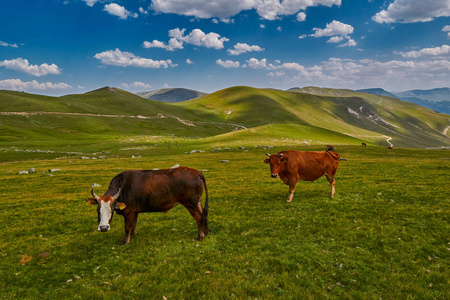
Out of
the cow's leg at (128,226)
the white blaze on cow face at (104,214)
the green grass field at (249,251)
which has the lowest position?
the green grass field at (249,251)

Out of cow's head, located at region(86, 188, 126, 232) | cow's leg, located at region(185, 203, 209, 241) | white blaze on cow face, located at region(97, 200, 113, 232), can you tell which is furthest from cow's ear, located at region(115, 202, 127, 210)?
cow's leg, located at region(185, 203, 209, 241)

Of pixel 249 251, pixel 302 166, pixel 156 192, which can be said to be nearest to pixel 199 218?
pixel 156 192

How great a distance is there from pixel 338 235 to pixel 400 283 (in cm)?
369

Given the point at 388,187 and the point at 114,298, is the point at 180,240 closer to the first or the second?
the point at 114,298

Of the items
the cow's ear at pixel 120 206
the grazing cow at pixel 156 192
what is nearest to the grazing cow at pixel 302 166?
the grazing cow at pixel 156 192

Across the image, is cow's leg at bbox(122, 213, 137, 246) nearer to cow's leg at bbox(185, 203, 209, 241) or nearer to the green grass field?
the green grass field

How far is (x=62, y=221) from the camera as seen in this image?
15516 millimetres

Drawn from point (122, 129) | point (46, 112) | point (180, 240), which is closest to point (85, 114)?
point (46, 112)

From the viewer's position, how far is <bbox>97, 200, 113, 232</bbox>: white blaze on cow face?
391 inches

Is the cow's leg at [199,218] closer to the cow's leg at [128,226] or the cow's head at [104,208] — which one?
the cow's leg at [128,226]

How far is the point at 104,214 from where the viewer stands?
10.1m

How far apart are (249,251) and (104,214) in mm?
6951

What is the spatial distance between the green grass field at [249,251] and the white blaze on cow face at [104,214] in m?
2.02

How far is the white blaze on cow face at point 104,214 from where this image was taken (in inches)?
391
